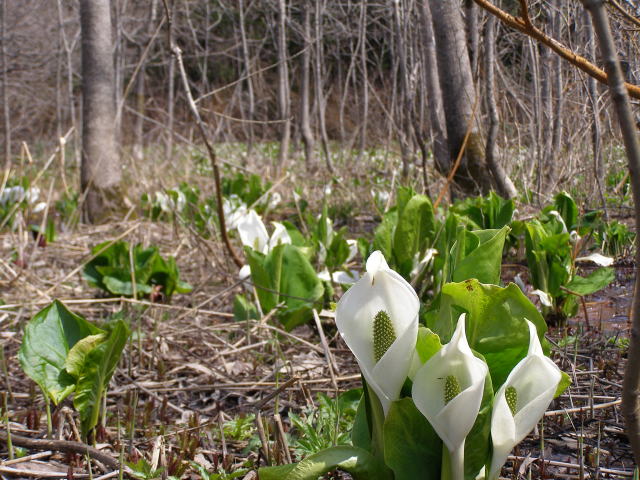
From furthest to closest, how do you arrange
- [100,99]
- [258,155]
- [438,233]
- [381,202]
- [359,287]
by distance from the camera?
[258,155]
[100,99]
[381,202]
[438,233]
[359,287]

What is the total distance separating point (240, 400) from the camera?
184 centimetres

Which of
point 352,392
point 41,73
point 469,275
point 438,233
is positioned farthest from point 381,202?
point 41,73

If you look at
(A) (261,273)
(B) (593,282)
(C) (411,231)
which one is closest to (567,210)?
(B) (593,282)

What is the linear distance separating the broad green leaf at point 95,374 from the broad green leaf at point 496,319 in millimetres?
760

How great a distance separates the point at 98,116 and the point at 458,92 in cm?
293

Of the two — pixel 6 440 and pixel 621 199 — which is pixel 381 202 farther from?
pixel 6 440

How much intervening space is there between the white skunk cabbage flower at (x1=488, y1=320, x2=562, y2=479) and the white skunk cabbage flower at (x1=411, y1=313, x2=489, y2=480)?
4 centimetres

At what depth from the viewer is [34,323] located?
1.49 meters

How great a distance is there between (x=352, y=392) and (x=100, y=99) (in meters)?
4.46

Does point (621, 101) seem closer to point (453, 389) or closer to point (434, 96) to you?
point (453, 389)

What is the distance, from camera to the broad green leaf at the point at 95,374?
1.39m

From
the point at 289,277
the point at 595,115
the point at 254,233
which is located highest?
the point at 595,115

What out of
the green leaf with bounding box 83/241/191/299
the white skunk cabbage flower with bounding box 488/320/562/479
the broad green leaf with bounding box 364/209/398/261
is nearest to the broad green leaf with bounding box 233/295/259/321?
the broad green leaf with bounding box 364/209/398/261

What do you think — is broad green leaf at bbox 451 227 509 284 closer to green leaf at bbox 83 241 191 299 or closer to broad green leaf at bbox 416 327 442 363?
broad green leaf at bbox 416 327 442 363
